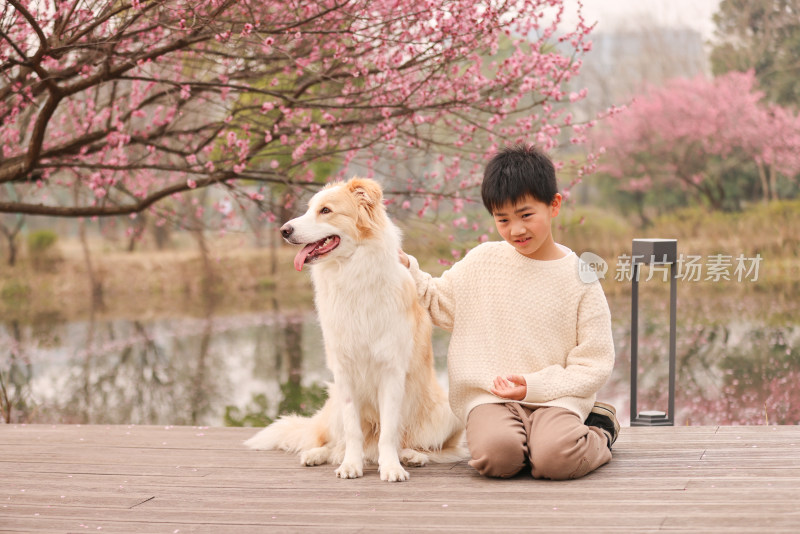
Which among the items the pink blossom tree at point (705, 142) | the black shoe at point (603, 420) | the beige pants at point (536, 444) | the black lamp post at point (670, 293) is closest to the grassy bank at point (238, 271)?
the pink blossom tree at point (705, 142)

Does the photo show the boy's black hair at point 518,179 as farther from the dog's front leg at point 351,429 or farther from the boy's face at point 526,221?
the dog's front leg at point 351,429

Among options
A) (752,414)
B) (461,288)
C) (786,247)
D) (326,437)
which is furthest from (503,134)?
(786,247)

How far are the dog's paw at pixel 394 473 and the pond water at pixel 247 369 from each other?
359 centimetres

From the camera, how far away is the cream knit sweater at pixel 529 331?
239 centimetres

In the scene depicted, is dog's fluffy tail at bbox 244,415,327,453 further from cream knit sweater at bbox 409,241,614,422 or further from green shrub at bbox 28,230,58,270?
green shrub at bbox 28,230,58,270

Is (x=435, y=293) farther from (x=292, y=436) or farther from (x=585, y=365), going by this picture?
(x=292, y=436)

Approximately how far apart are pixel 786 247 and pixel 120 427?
397 inches

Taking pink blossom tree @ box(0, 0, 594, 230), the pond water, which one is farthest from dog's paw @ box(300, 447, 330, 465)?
the pond water

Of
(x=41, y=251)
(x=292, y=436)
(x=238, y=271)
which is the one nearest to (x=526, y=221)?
(x=292, y=436)

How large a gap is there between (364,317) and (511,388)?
1.63ft

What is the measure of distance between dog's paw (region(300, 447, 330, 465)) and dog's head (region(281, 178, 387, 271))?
67cm

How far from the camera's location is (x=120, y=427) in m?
3.28

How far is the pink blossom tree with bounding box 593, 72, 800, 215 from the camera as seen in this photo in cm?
1198

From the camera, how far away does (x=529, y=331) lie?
8.00 ft
